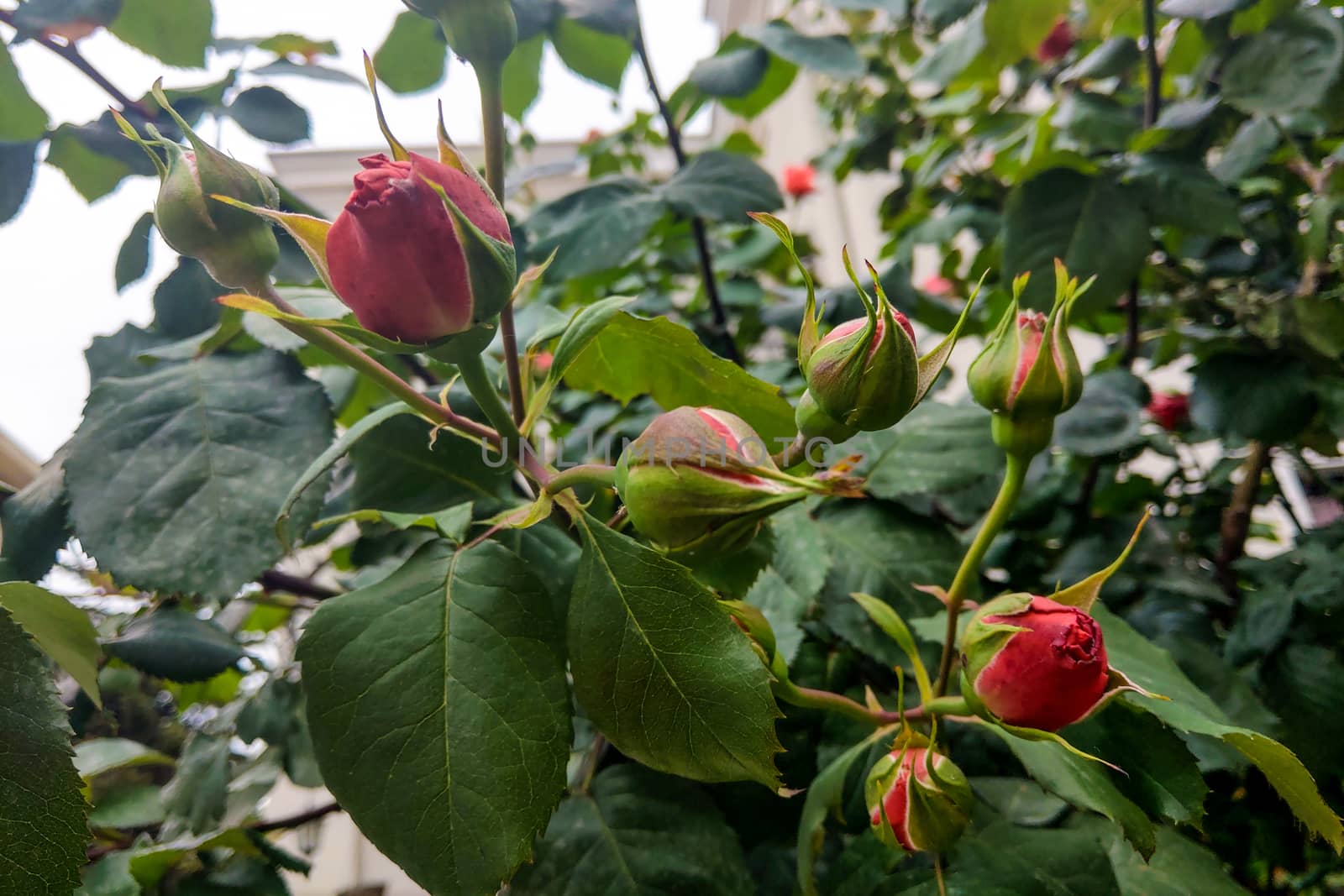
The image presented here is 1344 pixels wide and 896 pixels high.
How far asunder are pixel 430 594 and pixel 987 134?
0.66 m

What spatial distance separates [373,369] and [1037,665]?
23cm

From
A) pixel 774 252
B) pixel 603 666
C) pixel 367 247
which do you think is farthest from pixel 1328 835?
pixel 774 252

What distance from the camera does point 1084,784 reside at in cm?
28

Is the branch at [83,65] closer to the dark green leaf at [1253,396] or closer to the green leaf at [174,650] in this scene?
the green leaf at [174,650]

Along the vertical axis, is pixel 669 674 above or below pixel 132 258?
below

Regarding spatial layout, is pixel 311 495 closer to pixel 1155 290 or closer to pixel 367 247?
pixel 367 247

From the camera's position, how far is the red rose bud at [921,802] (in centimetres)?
25

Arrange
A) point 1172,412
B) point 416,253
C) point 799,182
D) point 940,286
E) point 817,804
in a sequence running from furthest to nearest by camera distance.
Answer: point 799,182
point 940,286
point 1172,412
point 817,804
point 416,253

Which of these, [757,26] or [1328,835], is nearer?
[1328,835]

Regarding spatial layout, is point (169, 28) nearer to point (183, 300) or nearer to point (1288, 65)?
point (183, 300)

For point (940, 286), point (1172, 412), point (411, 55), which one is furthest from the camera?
point (940, 286)

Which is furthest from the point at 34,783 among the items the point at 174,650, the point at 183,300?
the point at 183,300

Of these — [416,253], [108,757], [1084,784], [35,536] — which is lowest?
[108,757]

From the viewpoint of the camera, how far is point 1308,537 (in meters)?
0.53
